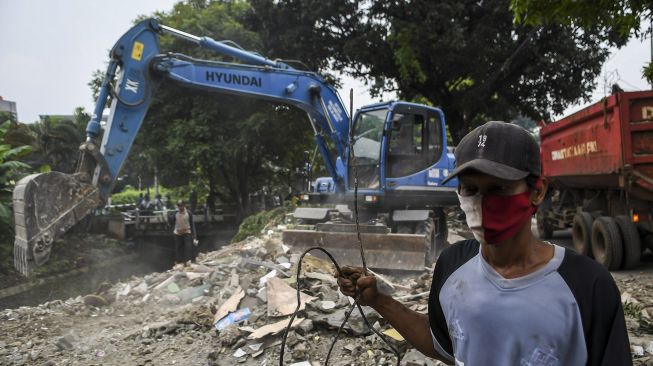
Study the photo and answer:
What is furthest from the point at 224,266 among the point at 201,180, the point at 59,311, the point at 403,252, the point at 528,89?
the point at 201,180

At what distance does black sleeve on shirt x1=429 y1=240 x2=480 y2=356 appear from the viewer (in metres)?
1.74

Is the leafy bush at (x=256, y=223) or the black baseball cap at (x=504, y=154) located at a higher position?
the black baseball cap at (x=504, y=154)

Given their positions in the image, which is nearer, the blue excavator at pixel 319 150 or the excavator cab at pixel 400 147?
the blue excavator at pixel 319 150

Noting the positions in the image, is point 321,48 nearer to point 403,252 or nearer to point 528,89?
point 528,89

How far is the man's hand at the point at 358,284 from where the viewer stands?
1859 millimetres

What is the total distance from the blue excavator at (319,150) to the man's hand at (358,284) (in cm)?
474

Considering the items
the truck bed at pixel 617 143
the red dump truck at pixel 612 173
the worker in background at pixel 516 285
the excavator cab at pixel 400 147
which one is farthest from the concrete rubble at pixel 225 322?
the excavator cab at pixel 400 147

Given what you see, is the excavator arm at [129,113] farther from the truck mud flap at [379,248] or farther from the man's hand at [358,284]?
the man's hand at [358,284]

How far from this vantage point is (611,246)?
756 centimetres

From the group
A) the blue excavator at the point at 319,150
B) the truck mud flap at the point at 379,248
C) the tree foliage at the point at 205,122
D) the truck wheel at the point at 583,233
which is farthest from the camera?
the tree foliage at the point at 205,122

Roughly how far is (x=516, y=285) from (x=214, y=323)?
4.44 m

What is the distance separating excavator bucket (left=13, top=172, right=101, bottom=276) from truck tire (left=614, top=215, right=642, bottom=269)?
8176 mm

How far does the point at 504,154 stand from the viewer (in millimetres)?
1479

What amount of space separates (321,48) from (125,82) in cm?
1196
